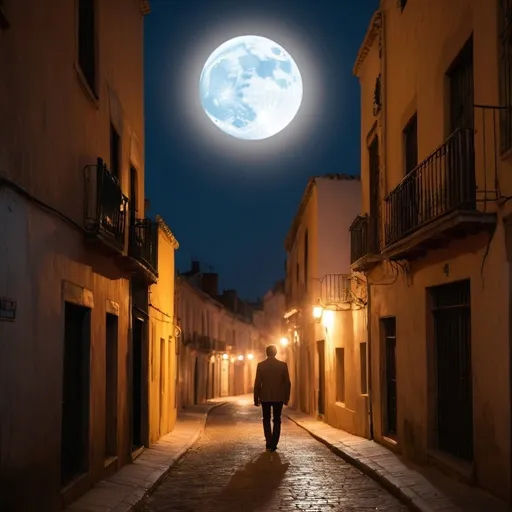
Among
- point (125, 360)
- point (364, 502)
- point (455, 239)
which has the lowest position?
point (364, 502)

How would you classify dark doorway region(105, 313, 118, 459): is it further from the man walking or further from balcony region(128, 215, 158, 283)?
the man walking

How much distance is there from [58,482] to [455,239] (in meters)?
5.57

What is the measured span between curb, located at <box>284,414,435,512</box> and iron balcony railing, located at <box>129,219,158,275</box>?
4614 mm

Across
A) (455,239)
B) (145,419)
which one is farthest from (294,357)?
(455,239)

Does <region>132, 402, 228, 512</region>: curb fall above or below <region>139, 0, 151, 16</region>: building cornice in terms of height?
below

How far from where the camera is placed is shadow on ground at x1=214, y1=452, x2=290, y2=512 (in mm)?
9398

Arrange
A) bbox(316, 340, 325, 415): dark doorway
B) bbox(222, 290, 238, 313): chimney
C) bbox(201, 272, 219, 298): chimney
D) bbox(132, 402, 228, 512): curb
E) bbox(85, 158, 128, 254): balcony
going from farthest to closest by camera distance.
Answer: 1. bbox(222, 290, 238, 313): chimney
2. bbox(201, 272, 219, 298): chimney
3. bbox(316, 340, 325, 415): dark doorway
4. bbox(85, 158, 128, 254): balcony
5. bbox(132, 402, 228, 512): curb

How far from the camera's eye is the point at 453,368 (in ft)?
36.5

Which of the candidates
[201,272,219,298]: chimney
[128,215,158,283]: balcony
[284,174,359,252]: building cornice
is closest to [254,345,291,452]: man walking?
[128,215,158,283]: balcony

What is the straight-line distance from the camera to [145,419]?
587 inches

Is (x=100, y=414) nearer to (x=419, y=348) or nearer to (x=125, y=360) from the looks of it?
(x=125, y=360)

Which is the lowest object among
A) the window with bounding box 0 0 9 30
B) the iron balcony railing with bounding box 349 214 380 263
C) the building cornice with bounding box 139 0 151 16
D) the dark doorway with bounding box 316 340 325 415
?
the dark doorway with bounding box 316 340 325 415

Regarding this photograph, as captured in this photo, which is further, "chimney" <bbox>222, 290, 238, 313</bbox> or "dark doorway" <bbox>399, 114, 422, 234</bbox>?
"chimney" <bbox>222, 290, 238, 313</bbox>

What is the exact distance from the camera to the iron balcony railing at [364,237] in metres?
15.6
